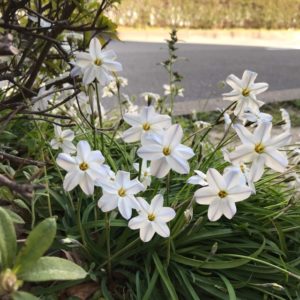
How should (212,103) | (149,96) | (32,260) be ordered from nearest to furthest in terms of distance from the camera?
1. (32,260)
2. (149,96)
3. (212,103)

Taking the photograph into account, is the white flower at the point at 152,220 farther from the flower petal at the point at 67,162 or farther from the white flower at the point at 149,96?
the white flower at the point at 149,96

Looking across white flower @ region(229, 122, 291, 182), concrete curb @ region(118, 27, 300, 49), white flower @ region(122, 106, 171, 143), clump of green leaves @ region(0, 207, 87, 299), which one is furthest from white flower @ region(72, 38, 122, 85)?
concrete curb @ region(118, 27, 300, 49)

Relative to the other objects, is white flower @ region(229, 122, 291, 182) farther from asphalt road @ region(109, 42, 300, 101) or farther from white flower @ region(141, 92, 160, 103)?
asphalt road @ region(109, 42, 300, 101)

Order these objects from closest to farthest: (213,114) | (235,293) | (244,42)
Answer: (235,293) < (213,114) < (244,42)

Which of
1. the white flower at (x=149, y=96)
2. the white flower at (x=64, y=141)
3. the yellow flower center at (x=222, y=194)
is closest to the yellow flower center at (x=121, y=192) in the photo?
the yellow flower center at (x=222, y=194)

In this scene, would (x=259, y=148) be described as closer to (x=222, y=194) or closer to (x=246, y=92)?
(x=222, y=194)

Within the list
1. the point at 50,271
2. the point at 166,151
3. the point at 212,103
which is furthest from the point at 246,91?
the point at 212,103

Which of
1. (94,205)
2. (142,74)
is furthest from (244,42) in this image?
(94,205)

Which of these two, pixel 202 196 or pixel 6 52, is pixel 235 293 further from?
pixel 6 52
